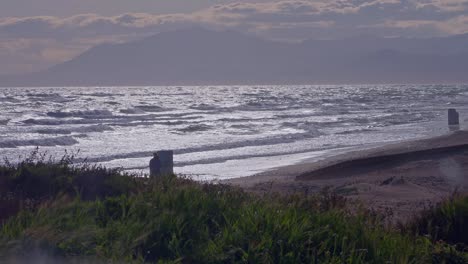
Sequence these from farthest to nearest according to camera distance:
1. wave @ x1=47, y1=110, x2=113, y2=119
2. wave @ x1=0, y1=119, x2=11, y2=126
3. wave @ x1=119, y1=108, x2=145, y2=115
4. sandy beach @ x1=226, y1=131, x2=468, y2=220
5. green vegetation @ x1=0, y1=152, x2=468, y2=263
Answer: wave @ x1=119, y1=108, x2=145, y2=115
wave @ x1=47, y1=110, x2=113, y2=119
wave @ x1=0, y1=119, x2=11, y2=126
sandy beach @ x1=226, y1=131, x2=468, y2=220
green vegetation @ x1=0, y1=152, x2=468, y2=263

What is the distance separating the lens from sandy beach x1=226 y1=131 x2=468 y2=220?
13.8m

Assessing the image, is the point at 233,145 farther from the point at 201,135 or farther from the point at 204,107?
the point at 204,107

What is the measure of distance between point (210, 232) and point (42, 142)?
87.8ft

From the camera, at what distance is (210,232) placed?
25.1 feet

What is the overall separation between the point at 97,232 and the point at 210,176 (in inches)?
554

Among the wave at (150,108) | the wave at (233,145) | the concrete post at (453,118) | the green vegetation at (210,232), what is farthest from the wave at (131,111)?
the green vegetation at (210,232)

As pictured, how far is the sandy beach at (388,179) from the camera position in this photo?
45.2ft

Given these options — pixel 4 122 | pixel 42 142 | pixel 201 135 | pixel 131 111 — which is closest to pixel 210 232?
pixel 42 142

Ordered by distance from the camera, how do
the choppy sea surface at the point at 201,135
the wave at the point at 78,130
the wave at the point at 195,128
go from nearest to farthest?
the choppy sea surface at the point at 201,135
the wave at the point at 78,130
the wave at the point at 195,128

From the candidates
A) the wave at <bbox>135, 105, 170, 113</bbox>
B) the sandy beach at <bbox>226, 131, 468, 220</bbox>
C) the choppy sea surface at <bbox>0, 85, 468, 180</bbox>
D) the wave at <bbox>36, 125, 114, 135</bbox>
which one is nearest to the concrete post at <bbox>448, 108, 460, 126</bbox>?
the choppy sea surface at <bbox>0, 85, 468, 180</bbox>

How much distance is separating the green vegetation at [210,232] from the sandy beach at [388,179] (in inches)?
97.6

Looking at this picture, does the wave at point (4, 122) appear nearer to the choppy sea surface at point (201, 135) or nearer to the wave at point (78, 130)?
the choppy sea surface at point (201, 135)

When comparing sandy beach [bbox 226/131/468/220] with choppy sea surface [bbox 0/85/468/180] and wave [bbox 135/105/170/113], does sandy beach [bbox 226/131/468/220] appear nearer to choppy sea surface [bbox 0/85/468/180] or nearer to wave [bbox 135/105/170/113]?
choppy sea surface [bbox 0/85/468/180]

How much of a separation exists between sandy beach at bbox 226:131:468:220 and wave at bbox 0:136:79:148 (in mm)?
12339
